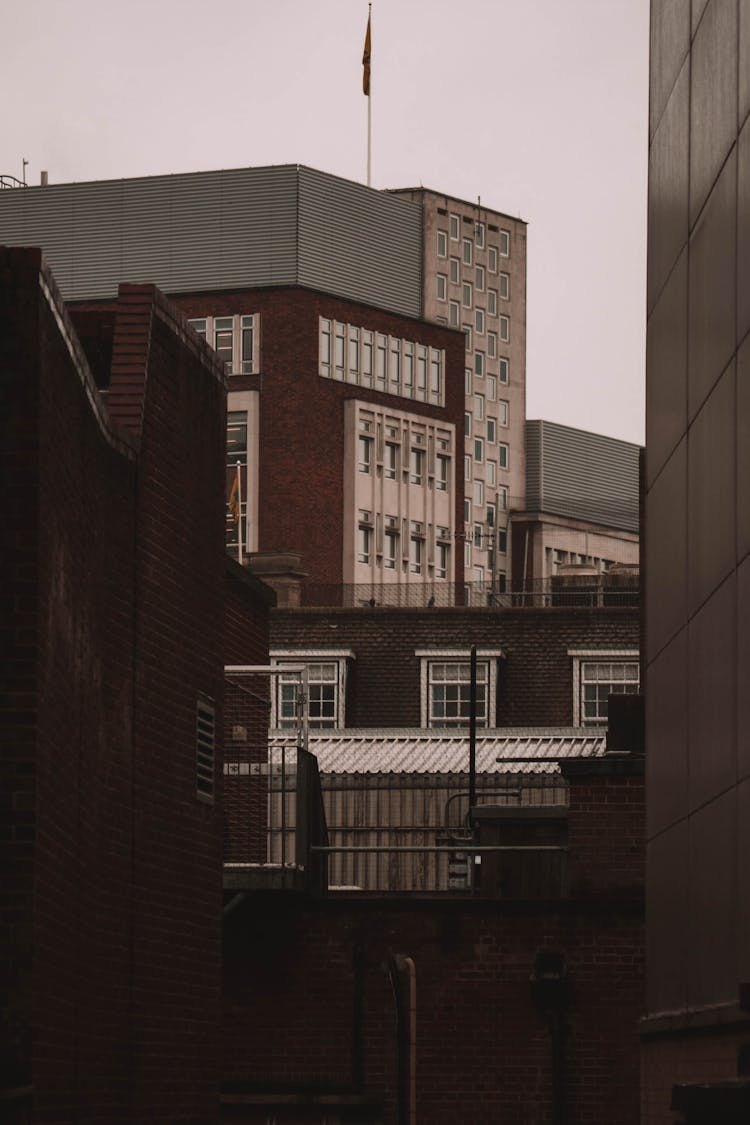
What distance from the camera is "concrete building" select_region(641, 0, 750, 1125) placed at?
14.7 m

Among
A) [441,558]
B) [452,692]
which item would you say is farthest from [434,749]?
[441,558]

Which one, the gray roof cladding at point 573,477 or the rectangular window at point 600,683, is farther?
the gray roof cladding at point 573,477

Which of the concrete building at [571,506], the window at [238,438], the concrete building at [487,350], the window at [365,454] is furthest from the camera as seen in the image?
the concrete building at [571,506]

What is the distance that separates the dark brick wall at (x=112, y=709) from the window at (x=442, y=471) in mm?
94114

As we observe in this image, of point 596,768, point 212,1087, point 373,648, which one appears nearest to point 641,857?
point 596,768

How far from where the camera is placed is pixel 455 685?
5541 centimetres

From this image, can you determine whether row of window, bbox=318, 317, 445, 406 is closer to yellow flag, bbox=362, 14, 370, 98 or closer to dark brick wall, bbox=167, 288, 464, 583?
dark brick wall, bbox=167, 288, 464, 583

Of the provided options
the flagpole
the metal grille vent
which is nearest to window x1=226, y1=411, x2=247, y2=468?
the flagpole

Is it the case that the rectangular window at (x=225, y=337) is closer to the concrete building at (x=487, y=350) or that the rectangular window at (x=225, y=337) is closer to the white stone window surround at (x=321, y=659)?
the concrete building at (x=487, y=350)

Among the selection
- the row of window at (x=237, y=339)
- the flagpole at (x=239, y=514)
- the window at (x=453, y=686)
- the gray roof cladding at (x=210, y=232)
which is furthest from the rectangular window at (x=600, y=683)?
the gray roof cladding at (x=210, y=232)

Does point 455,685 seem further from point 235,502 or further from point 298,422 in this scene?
point 298,422

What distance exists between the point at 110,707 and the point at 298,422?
85478 millimetres

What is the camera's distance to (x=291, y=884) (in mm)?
26391

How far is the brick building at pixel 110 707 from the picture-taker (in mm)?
13977
